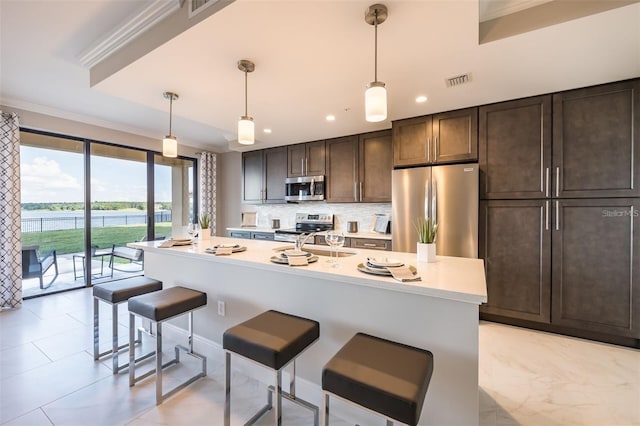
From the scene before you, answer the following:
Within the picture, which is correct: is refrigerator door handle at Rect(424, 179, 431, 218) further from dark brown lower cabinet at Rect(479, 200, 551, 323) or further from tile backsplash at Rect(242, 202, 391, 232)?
tile backsplash at Rect(242, 202, 391, 232)

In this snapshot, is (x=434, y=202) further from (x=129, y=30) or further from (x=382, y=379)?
(x=129, y=30)

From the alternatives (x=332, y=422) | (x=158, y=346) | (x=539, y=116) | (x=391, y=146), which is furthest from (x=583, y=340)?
(x=158, y=346)

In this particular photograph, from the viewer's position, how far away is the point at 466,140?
306 centimetres

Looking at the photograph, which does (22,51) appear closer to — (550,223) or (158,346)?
(158,346)

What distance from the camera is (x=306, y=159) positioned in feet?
15.1

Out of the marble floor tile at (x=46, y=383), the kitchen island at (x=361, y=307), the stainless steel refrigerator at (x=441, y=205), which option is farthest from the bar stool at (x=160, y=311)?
the stainless steel refrigerator at (x=441, y=205)

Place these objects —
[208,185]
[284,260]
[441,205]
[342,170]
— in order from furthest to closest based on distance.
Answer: [208,185] → [342,170] → [441,205] → [284,260]

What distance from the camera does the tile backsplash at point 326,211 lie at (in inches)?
171

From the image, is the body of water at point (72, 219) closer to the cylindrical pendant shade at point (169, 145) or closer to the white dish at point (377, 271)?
the cylindrical pendant shade at point (169, 145)

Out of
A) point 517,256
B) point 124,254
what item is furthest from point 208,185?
point 517,256

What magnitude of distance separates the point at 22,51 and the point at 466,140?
4.33 meters

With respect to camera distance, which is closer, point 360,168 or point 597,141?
point 597,141

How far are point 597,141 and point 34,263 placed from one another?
6885 mm

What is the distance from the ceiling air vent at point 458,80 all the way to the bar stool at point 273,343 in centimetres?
230
